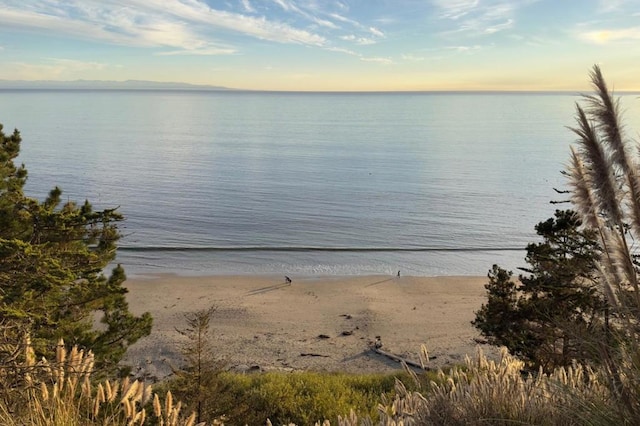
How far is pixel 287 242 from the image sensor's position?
2536 centimetres

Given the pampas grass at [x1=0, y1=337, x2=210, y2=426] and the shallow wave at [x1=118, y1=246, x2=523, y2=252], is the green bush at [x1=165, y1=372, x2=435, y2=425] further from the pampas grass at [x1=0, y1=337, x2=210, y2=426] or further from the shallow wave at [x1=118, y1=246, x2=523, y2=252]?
the shallow wave at [x1=118, y1=246, x2=523, y2=252]

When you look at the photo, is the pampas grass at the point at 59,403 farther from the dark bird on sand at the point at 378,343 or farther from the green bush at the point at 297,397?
the dark bird on sand at the point at 378,343

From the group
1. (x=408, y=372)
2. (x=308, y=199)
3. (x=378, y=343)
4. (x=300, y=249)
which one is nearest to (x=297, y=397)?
(x=408, y=372)

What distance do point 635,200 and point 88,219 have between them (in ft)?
25.7

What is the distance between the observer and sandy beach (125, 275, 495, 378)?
13.9 metres

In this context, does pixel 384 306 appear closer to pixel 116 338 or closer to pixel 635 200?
pixel 116 338

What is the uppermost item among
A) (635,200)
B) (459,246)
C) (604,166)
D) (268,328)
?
(604,166)

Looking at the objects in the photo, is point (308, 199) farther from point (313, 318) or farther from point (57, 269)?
point (57, 269)

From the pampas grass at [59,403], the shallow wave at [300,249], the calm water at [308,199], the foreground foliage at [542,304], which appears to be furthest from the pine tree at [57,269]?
the shallow wave at [300,249]

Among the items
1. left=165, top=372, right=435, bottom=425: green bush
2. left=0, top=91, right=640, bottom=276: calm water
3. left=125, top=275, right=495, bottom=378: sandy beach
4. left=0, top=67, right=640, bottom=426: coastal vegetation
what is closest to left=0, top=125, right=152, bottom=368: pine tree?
left=0, top=67, right=640, bottom=426: coastal vegetation

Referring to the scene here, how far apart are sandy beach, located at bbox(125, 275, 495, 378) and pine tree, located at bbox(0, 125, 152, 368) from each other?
4233 mm

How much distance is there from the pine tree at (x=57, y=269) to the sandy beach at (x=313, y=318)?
4.23m

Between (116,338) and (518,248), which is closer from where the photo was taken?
(116,338)

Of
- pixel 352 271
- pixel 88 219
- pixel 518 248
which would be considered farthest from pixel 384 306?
pixel 88 219
